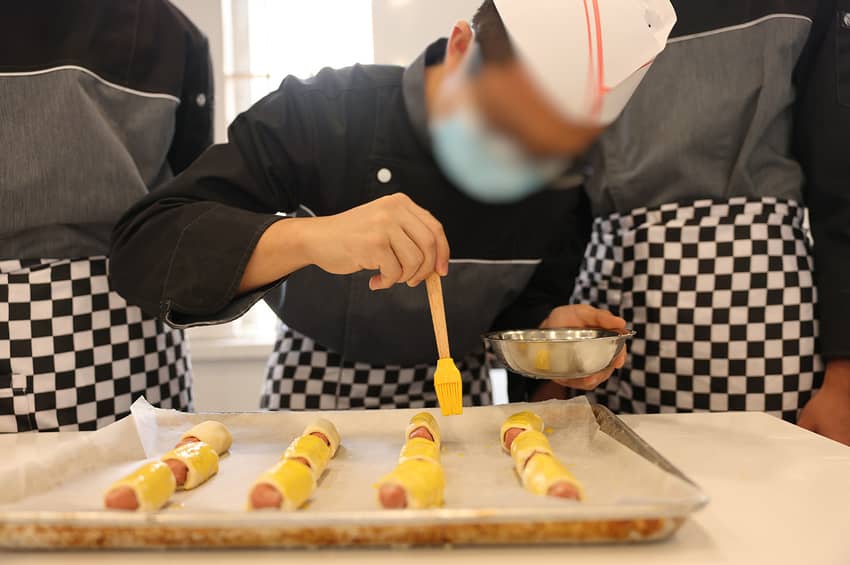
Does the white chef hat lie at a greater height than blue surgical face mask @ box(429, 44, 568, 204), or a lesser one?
greater

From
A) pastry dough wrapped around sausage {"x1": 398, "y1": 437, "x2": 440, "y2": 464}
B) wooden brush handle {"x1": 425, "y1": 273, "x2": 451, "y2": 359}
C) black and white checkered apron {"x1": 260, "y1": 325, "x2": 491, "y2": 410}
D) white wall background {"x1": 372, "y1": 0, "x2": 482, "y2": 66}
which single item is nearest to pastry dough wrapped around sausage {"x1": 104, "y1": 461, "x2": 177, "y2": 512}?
pastry dough wrapped around sausage {"x1": 398, "y1": 437, "x2": 440, "y2": 464}

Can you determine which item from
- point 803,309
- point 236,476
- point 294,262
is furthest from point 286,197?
point 803,309

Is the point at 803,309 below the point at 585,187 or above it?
below

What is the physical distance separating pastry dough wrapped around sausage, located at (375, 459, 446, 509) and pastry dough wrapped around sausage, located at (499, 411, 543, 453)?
218 mm

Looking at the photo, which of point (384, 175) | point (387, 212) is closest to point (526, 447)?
point (387, 212)

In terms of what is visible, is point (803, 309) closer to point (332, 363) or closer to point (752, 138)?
point (752, 138)

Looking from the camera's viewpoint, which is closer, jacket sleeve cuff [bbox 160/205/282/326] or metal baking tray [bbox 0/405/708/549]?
metal baking tray [bbox 0/405/708/549]

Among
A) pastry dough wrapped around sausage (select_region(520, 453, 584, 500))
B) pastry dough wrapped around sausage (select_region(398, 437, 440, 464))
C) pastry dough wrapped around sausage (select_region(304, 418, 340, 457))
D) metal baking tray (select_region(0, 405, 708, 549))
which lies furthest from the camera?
pastry dough wrapped around sausage (select_region(304, 418, 340, 457))

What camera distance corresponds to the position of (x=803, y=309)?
4.34ft

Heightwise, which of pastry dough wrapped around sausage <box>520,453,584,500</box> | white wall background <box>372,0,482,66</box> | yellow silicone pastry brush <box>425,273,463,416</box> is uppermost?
white wall background <box>372,0,482,66</box>

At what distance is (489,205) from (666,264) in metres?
0.37

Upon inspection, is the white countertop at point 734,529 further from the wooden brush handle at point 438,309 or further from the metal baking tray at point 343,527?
the wooden brush handle at point 438,309

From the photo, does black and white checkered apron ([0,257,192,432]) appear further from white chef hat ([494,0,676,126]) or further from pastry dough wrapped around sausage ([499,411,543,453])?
white chef hat ([494,0,676,126])

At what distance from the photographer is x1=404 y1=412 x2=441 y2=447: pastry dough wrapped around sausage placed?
3.28ft
